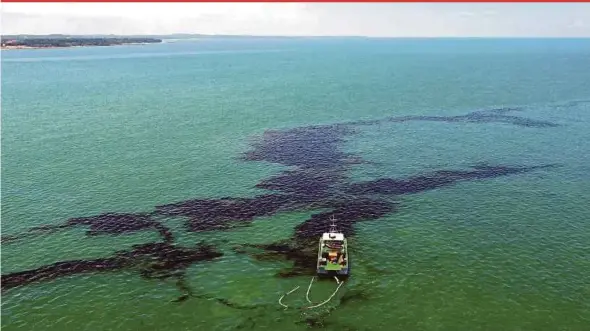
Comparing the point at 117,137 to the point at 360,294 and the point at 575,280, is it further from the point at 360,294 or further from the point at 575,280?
the point at 575,280

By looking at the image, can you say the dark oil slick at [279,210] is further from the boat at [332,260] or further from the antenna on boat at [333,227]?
the boat at [332,260]

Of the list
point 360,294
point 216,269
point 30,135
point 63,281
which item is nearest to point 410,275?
point 360,294

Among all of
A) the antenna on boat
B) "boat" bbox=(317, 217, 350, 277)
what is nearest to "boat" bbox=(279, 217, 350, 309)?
"boat" bbox=(317, 217, 350, 277)

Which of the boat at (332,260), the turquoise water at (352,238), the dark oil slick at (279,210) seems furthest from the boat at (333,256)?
the dark oil slick at (279,210)

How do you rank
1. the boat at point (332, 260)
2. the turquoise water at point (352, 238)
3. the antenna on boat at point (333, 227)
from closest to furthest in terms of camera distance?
the turquoise water at point (352, 238) → the boat at point (332, 260) → the antenna on boat at point (333, 227)

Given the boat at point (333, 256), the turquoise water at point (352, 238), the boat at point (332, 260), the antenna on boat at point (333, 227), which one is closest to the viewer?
the turquoise water at point (352, 238)

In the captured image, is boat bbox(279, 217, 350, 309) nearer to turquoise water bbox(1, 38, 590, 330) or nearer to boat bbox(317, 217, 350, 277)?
boat bbox(317, 217, 350, 277)

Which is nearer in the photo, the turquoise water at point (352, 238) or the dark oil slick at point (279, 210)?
the turquoise water at point (352, 238)
